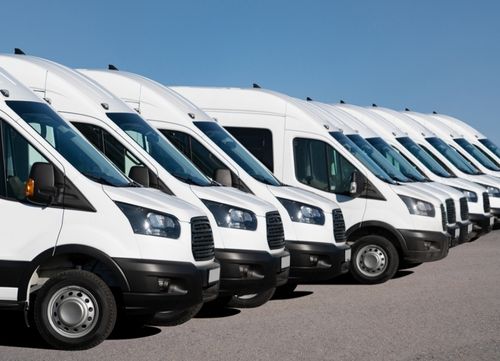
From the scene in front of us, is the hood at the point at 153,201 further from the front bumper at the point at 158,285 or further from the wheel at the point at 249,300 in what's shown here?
the wheel at the point at 249,300

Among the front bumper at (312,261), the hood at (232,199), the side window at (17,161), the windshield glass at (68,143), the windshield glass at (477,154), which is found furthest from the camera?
the windshield glass at (477,154)

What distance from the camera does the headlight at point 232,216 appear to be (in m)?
11.7

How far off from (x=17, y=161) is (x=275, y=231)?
3.23 meters

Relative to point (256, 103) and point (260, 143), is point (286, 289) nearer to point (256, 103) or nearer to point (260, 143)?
point (260, 143)

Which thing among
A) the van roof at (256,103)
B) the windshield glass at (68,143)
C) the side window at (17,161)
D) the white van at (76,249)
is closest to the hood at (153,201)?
the white van at (76,249)

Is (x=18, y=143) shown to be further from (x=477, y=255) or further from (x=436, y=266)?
(x=477, y=255)

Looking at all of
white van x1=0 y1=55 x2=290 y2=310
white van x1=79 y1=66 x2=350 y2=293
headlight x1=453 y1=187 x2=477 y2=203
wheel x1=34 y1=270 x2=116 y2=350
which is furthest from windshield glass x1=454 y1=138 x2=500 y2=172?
wheel x1=34 y1=270 x2=116 y2=350

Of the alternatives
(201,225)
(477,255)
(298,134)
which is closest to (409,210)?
(298,134)

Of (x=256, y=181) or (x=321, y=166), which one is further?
(x=321, y=166)

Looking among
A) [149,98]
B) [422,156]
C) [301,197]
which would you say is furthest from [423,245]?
[422,156]

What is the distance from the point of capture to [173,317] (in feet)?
36.8

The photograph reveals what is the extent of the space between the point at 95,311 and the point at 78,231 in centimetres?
68

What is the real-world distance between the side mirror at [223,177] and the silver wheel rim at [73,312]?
339cm

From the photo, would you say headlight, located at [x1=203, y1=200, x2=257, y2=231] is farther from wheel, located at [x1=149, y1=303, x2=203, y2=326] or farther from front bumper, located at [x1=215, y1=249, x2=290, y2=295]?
wheel, located at [x1=149, y1=303, x2=203, y2=326]
